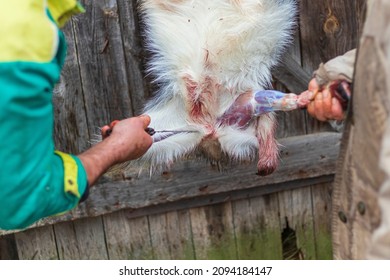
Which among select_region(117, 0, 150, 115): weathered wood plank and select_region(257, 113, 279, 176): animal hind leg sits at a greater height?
select_region(117, 0, 150, 115): weathered wood plank

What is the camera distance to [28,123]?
5.08 feet

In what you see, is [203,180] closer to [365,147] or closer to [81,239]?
[81,239]

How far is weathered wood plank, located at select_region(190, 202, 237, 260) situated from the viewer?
301 cm

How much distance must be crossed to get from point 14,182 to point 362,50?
982 mm

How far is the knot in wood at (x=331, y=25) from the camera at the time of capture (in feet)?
8.84

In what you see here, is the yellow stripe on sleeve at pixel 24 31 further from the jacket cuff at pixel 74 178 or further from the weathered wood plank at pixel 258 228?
the weathered wood plank at pixel 258 228

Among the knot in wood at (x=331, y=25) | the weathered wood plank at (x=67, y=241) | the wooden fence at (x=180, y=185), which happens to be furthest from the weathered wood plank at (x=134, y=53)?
the knot in wood at (x=331, y=25)

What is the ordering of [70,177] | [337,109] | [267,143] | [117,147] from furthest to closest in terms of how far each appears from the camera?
[267,143] → [117,147] → [337,109] → [70,177]

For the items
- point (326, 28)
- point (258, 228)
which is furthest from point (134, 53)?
point (258, 228)

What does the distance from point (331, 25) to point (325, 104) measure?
997 mm

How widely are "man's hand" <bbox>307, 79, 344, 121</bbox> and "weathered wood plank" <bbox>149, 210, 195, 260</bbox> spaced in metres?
1.25

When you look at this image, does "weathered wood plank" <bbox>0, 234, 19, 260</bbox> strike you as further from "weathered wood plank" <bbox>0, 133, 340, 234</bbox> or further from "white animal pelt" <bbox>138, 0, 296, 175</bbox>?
"white animal pelt" <bbox>138, 0, 296, 175</bbox>

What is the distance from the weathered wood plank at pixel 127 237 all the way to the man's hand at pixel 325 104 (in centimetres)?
132

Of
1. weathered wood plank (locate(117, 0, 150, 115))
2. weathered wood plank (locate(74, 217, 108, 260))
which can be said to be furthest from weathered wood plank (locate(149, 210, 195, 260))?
weathered wood plank (locate(117, 0, 150, 115))
